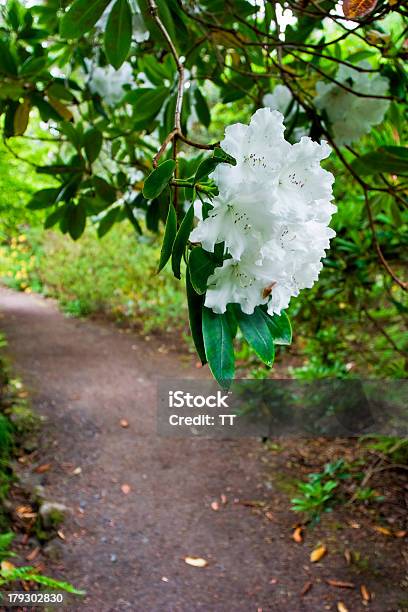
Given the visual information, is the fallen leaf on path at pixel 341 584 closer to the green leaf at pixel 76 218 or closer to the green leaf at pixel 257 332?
the green leaf at pixel 76 218

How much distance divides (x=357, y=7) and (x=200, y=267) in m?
0.48

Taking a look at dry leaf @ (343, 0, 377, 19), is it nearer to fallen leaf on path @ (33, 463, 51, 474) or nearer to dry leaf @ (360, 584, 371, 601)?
dry leaf @ (360, 584, 371, 601)

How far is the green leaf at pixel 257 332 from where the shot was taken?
1.80ft

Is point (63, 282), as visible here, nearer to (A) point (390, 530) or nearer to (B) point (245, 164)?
(A) point (390, 530)

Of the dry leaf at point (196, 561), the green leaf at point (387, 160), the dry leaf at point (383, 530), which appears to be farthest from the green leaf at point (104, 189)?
the dry leaf at point (383, 530)

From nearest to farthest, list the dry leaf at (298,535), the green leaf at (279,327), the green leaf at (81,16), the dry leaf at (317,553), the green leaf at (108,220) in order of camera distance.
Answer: the green leaf at (279,327)
the green leaf at (81,16)
the green leaf at (108,220)
the dry leaf at (317,553)
the dry leaf at (298,535)

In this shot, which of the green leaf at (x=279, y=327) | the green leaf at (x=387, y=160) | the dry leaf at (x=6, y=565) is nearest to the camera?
the green leaf at (x=279, y=327)

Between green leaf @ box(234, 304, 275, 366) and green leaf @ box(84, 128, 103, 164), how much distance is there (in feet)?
2.75

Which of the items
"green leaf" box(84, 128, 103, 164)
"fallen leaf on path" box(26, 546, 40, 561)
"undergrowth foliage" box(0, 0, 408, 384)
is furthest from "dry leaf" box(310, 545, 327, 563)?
"green leaf" box(84, 128, 103, 164)

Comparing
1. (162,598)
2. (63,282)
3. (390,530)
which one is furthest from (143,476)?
(63,282)

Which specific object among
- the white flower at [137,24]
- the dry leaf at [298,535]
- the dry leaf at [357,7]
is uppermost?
the white flower at [137,24]

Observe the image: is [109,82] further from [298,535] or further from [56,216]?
[298,535]

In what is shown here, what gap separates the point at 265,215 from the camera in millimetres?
474

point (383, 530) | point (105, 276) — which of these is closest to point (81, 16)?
point (383, 530)
